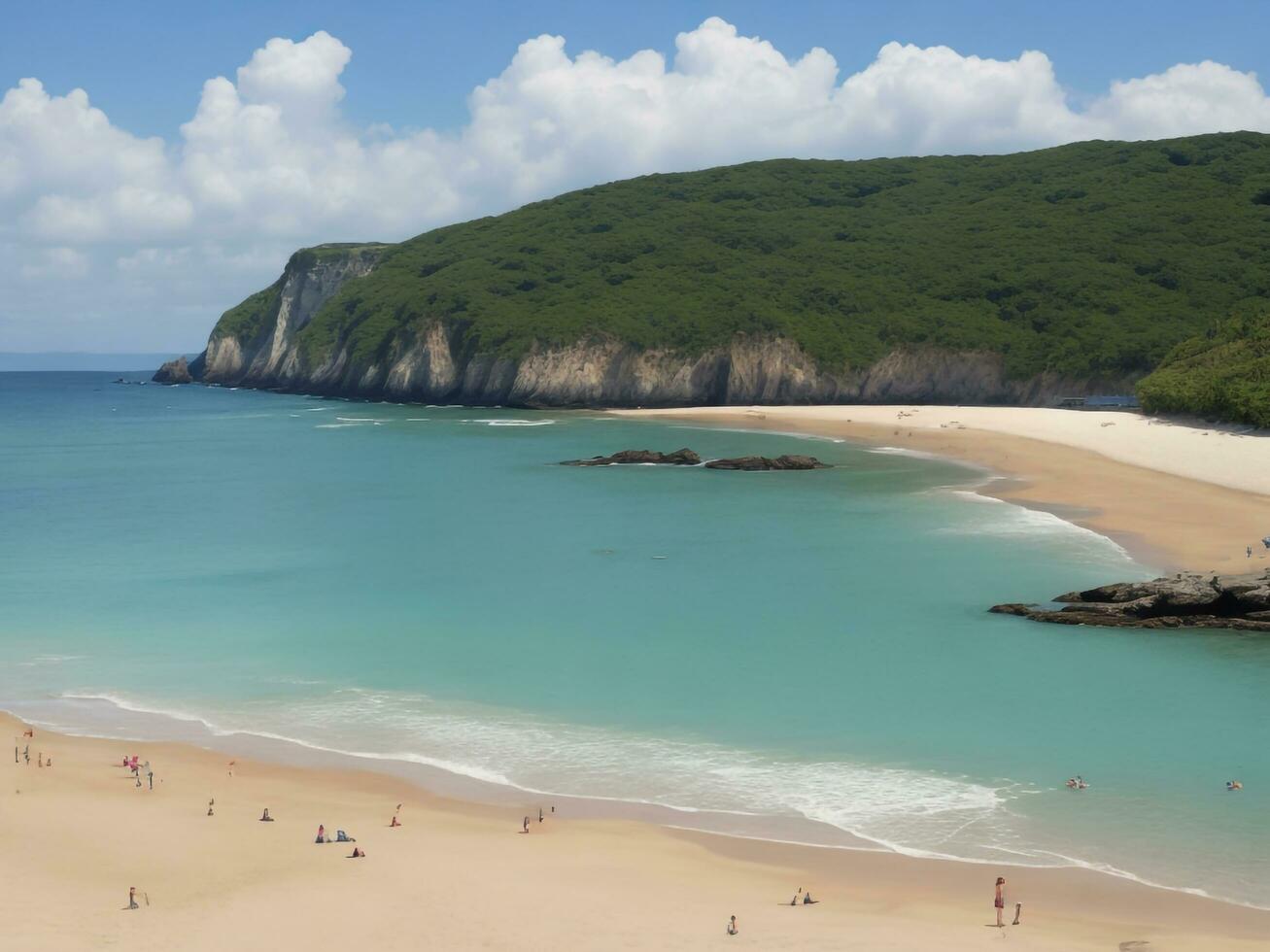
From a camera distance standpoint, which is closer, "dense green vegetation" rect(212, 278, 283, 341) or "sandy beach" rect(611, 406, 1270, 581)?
"sandy beach" rect(611, 406, 1270, 581)

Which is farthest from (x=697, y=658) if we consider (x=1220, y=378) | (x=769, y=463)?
(x=1220, y=378)

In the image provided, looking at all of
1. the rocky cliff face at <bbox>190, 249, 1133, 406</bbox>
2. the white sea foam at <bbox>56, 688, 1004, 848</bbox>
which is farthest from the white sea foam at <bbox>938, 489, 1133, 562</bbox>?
the rocky cliff face at <bbox>190, 249, 1133, 406</bbox>

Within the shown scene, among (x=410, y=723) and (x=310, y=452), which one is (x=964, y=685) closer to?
(x=410, y=723)

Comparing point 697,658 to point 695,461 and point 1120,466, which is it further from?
point 695,461

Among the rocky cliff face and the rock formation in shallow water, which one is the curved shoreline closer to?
the rock formation in shallow water

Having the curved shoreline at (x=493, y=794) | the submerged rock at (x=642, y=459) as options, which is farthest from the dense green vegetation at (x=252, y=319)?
the curved shoreline at (x=493, y=794)

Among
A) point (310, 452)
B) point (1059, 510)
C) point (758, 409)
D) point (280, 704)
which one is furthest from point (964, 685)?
point (758, 409)

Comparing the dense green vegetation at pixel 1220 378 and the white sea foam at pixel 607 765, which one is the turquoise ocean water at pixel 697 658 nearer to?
the white sea foam at pixel 607 765
